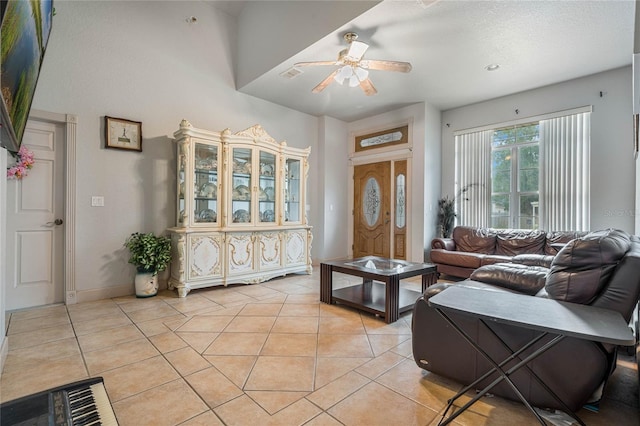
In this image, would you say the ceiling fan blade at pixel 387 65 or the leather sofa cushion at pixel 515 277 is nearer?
the leather sofa cushion at pixel 515 277

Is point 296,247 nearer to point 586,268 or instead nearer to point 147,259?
point 147,259

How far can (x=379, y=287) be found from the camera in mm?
3770

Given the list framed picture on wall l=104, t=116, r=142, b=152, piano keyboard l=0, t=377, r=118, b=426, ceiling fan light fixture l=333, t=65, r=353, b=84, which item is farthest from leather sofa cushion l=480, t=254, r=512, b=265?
framed picture on wall l=104, t=116, r=142, b=152

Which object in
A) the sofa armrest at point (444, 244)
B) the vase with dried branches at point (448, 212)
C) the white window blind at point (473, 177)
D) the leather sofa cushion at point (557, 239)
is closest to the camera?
the leather sofa cushion at point (557, 239)

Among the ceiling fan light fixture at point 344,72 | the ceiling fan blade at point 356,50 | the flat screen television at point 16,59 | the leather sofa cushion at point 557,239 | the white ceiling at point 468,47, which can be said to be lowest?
the leather sofa cushion at point 557,239

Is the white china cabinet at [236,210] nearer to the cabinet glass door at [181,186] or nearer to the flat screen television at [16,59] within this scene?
the cabinet glass door at [181,186]

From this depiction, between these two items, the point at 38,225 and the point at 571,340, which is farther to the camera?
the point at 38,225

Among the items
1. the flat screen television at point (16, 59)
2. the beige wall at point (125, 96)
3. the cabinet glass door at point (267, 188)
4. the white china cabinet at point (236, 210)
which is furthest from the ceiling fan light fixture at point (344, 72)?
the flat screen television at point (16, 59)

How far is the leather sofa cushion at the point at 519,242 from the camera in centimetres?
426

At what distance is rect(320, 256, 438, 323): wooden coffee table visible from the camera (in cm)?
279

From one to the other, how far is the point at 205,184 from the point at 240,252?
1043 mm

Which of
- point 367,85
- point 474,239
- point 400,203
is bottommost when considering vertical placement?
point 474,239

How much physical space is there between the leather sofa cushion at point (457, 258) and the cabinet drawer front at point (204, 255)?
10.8ft

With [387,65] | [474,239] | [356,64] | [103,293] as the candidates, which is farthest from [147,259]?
[474,239]
